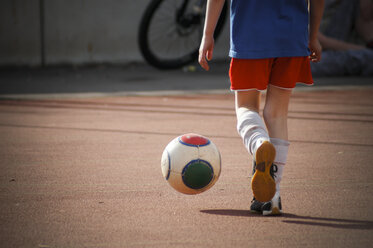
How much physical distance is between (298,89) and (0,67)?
268 inches

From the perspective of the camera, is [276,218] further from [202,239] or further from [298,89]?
[298,89]

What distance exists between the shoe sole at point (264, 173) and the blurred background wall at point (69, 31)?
11422 millimetres

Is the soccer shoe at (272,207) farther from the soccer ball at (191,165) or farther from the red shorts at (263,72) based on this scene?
the red shorts at (263,72)

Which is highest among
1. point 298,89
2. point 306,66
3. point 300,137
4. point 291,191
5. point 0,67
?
point 306,66

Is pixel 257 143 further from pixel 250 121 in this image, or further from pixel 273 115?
pixel 273 115

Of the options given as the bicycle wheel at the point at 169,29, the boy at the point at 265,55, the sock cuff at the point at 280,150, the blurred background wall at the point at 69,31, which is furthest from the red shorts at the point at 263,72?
the blurred background wall at the point at 69,31

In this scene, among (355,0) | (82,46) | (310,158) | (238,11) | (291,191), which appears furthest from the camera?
(82,46)

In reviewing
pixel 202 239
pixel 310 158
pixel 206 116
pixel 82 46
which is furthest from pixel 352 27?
pixel 202 239

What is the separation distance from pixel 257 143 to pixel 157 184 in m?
1.28

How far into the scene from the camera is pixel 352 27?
14.1 meters

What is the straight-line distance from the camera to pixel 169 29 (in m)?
13.6

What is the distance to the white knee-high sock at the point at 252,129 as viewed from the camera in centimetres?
367

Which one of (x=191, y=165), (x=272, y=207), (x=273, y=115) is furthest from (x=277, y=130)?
(x=191, y=165)

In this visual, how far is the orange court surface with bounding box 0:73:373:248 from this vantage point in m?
3.50
